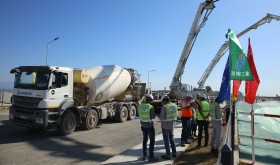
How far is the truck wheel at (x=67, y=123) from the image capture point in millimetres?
12148

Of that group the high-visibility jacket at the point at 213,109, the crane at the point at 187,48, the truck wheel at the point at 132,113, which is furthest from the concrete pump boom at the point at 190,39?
the high-visibility jacket at the point at 213,109

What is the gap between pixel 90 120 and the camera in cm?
1421

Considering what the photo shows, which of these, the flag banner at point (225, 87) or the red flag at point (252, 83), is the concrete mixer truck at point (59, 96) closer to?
the flag banner at point (225, 87)

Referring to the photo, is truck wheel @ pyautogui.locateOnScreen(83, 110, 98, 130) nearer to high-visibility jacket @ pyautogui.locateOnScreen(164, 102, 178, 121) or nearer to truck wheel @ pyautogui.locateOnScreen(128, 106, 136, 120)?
truck wheel @ pyautogui.locateOnScreen(128, 106, 136, 120)

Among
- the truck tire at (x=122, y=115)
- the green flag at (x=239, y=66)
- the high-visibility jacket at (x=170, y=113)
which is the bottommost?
the truck tire at (x=122, y=115)

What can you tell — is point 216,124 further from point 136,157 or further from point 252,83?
point 136,157

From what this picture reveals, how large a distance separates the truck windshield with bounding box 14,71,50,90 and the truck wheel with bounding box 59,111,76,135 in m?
1.67

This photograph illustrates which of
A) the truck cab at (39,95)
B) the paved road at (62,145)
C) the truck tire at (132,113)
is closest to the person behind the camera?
the paved road at (62,145)

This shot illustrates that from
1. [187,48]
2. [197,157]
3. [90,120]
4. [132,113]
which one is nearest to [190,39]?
[187,48]

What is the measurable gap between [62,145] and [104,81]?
229 inches

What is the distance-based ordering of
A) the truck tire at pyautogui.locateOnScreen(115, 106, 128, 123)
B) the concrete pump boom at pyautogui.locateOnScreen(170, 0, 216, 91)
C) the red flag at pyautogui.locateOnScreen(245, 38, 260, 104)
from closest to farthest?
the red flag at pyautogui.locateOnScreen(245, 38, 260, 104) → the truck tire at pyautogui.locateOnScreen(115, 106, 128, 123) → the concrete pump boom at pyautogui.locateOnScreen(170, 0, 216, 91)

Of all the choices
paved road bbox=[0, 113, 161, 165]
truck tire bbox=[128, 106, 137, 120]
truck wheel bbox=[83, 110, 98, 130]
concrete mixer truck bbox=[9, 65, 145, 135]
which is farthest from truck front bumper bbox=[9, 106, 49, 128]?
truck tire bbox=[128, 106, 137, 120]

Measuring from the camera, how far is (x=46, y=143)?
419 inches

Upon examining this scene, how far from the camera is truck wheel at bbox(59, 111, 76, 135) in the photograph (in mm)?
12148
